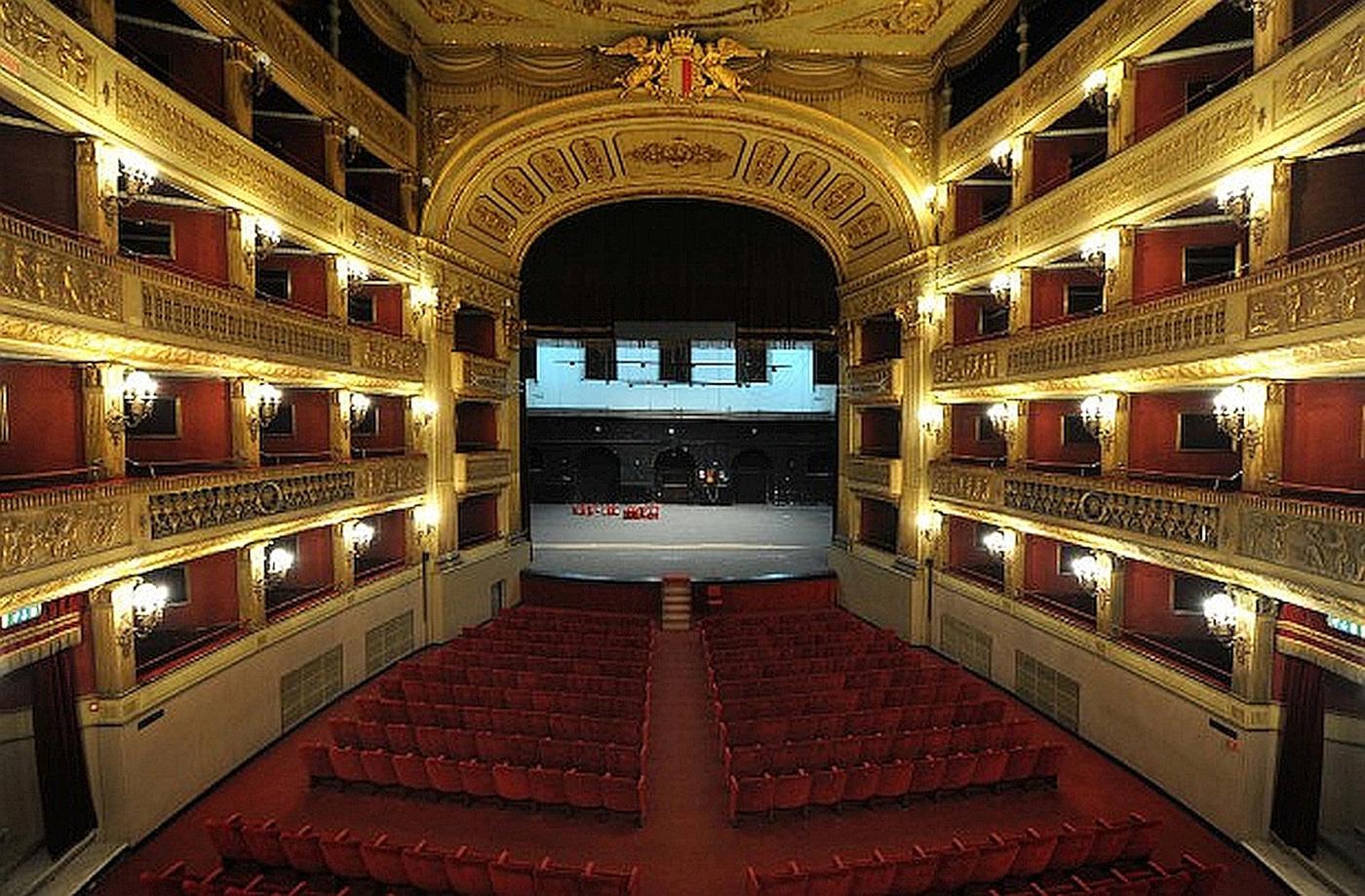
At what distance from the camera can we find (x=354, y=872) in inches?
277

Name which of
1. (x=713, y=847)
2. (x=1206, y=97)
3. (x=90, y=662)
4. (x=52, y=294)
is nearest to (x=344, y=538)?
(x=90, y=662)

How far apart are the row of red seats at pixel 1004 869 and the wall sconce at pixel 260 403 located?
9129 mm

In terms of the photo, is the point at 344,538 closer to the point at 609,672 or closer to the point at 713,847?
the point at 609,672

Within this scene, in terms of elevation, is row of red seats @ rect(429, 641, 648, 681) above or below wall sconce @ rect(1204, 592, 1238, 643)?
below

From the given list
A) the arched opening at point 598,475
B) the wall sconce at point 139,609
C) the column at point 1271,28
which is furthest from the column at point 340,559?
the arched opening at point 598,475

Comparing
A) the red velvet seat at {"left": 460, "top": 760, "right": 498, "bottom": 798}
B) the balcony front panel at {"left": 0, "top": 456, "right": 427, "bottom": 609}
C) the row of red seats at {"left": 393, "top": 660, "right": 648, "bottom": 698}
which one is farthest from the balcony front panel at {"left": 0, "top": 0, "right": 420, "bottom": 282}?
the red velvet seat at {"left": 460, "top": 760, "right": 498, "bottom": 798}

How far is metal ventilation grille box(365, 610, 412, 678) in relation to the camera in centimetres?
1377

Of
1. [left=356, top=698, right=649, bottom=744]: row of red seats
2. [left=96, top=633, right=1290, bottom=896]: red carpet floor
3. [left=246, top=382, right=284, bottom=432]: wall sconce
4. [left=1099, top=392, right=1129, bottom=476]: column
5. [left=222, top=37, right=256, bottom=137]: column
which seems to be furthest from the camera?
[left=1099, top=392, right=1129, bottom=476]: column

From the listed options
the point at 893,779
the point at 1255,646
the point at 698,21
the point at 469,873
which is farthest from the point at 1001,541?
the point at 698,21

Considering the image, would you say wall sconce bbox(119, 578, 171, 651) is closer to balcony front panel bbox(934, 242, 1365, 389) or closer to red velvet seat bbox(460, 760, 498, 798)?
red velvet seat bbox(460, 760, 498, 798)

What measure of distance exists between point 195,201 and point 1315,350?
13494 mm

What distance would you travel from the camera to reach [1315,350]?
740 cm

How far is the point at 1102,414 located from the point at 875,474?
21.5 feet

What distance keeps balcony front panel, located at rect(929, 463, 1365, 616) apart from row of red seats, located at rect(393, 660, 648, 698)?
23.4 feet
